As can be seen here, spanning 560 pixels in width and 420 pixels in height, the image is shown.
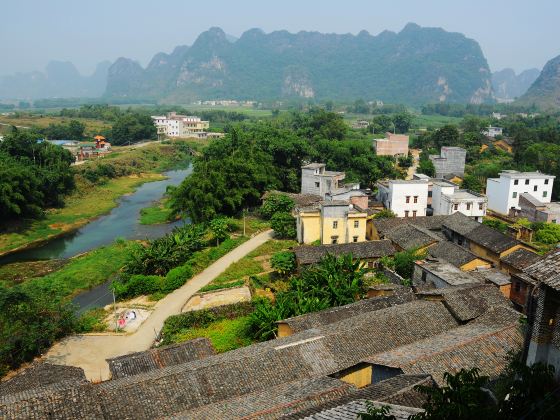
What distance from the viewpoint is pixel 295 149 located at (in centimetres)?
4309

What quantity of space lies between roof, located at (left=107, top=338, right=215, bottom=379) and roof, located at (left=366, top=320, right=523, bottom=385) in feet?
17.5

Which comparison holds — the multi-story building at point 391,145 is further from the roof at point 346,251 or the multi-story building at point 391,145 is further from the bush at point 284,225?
the roof at point 346,251

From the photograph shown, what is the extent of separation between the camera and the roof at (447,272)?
1835 cm

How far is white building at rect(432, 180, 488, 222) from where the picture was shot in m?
30.7

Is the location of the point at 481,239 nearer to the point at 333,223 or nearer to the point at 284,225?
the point at 333,223

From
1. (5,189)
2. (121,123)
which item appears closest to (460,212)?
(5,189)

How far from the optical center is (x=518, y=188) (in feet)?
111

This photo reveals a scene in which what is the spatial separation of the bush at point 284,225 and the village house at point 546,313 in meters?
22.3

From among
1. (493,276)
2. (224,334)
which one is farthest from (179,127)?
(493,276)

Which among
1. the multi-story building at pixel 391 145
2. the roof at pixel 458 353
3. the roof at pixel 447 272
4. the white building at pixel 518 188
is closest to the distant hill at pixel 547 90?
the multi-story building at pixel 391 145

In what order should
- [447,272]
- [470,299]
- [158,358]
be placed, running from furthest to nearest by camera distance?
[447,272] < [470,299] < [158,358]

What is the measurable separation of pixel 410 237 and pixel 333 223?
4.24 meters

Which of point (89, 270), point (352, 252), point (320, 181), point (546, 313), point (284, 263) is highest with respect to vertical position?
point (546, 313)

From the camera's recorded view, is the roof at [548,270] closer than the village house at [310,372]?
Yes
